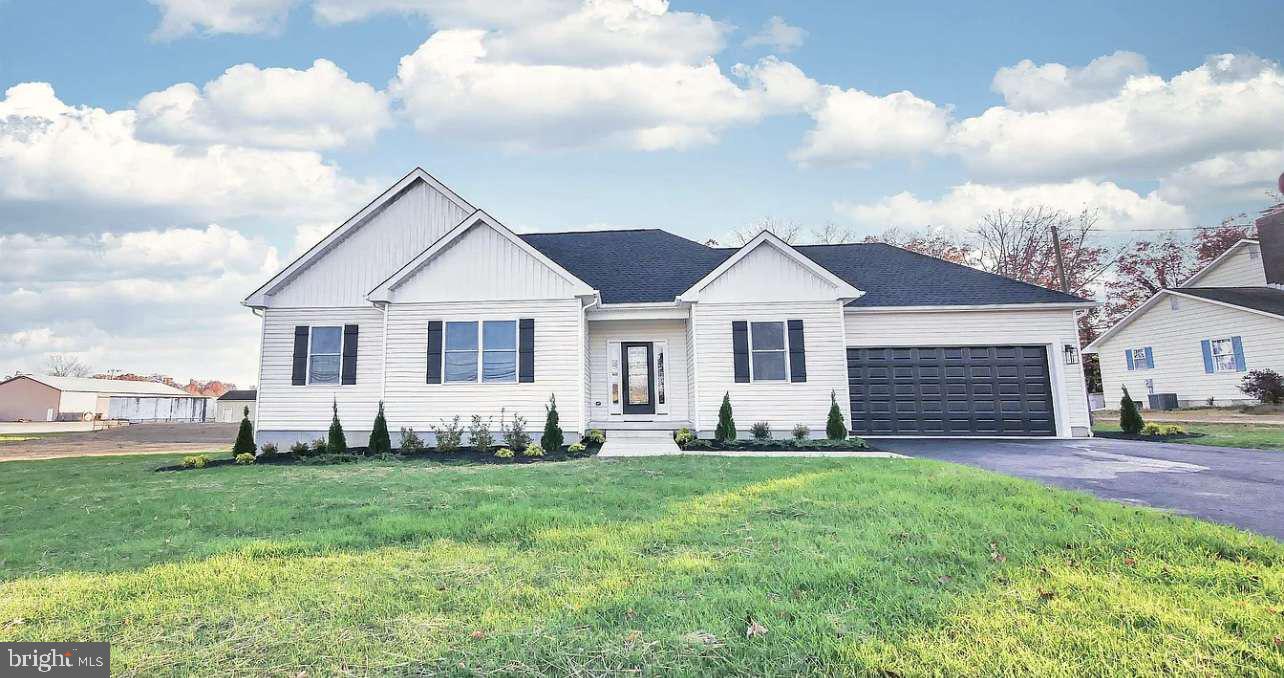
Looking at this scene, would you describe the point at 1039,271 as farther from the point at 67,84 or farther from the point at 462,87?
the point at 67,84

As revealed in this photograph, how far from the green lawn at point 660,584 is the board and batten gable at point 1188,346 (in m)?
23.0

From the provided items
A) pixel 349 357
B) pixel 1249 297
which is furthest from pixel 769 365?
pixel 1249 297

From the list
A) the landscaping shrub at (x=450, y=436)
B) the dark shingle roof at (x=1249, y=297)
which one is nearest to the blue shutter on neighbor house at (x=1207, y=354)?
the dark shingle roof at (x=1249, y=297)

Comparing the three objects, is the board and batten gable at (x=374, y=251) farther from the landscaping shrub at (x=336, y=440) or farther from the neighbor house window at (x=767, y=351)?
the neighbor house window at (x=767, y=351)

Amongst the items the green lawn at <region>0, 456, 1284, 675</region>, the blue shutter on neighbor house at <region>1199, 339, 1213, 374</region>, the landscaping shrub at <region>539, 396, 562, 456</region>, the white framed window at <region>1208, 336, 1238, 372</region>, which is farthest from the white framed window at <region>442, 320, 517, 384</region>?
the blue shutter on neighbor house at <region>1199, 339, 1213, 374</region>

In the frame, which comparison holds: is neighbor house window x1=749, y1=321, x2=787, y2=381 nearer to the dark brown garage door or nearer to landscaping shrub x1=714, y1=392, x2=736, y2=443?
landscaping shrub x1=714, y1=392, x2=736, y2=443

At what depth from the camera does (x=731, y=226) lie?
102 ft

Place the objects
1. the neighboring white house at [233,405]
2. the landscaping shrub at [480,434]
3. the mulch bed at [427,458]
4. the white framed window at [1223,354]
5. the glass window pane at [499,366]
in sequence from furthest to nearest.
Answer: the neighboring white house at [233,405] → the white framed window at [1223,354] → the glass window pane at [499,366] → the landscaping shrub at [480,434] → the mulch bed at [427,458]

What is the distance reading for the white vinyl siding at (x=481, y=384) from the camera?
12.5m

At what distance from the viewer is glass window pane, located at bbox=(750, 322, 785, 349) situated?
13.3m

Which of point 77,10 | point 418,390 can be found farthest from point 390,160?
point 418,390

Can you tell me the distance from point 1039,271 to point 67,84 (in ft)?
136

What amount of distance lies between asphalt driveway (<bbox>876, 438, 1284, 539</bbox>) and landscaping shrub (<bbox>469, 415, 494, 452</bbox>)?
903 centimetres

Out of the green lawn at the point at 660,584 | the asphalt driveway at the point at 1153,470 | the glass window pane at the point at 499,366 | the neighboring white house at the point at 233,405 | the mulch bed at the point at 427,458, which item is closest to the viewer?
the green lawn at the point at 660,584
